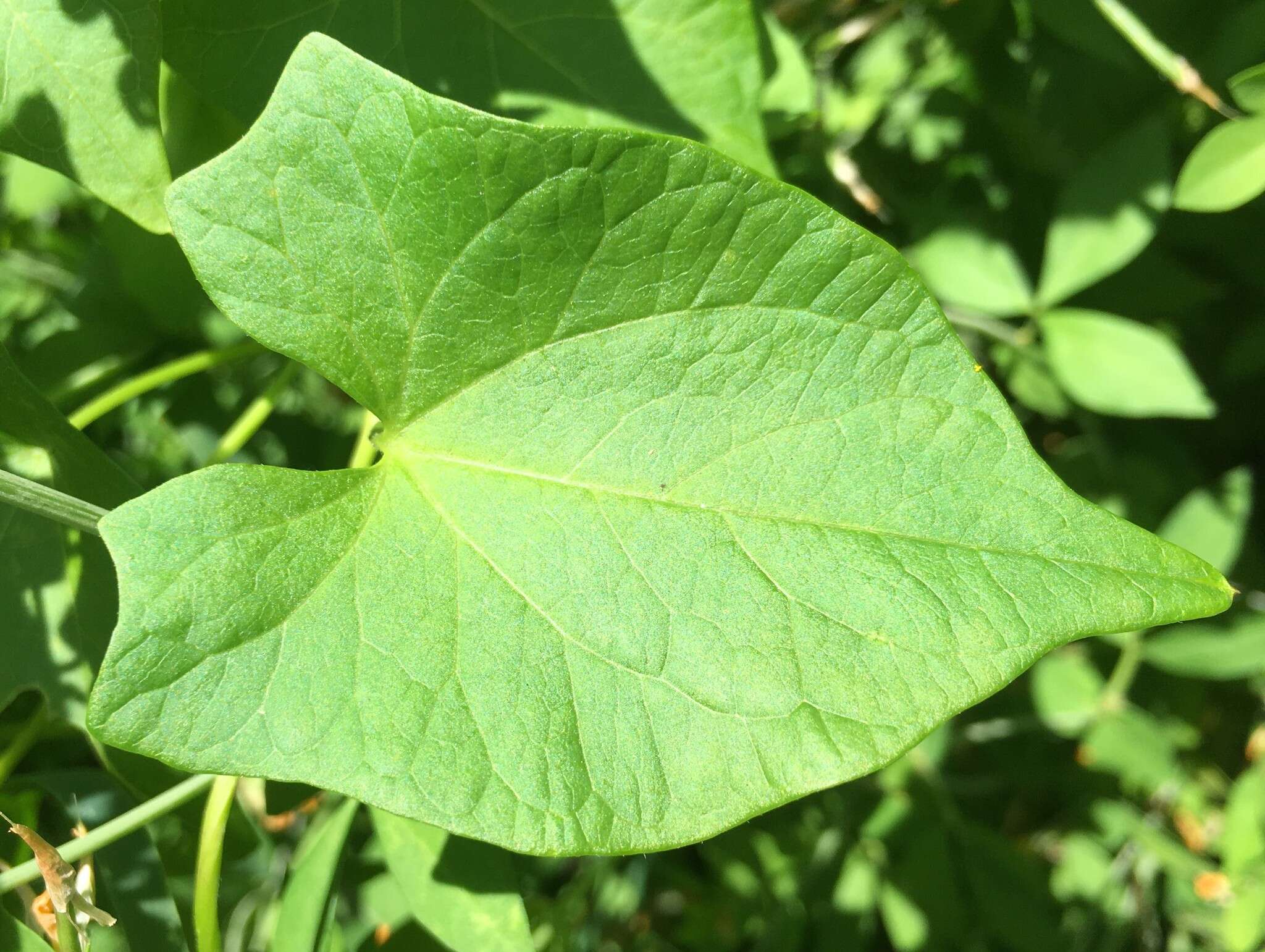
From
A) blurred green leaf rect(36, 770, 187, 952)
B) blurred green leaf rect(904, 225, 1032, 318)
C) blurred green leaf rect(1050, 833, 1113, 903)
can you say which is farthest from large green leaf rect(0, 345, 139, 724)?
blurred green leaf rect(1050, 833, 1113, 903)

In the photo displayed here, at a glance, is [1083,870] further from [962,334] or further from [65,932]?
[65,932]

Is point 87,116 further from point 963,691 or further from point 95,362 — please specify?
point 963,691

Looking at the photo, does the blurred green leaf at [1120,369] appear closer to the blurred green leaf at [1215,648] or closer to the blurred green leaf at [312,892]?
the blurred green leaf at [1215,648]

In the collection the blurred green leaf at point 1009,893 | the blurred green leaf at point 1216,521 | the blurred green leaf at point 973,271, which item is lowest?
the blurred green leaf at point 1009,893

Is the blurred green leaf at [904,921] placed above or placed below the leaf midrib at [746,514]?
below

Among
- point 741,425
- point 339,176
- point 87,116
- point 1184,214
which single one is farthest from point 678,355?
point 1184,214

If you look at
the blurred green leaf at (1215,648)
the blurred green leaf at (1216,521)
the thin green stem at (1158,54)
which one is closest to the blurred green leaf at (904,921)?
the blurred green leaf at (1215,648)
